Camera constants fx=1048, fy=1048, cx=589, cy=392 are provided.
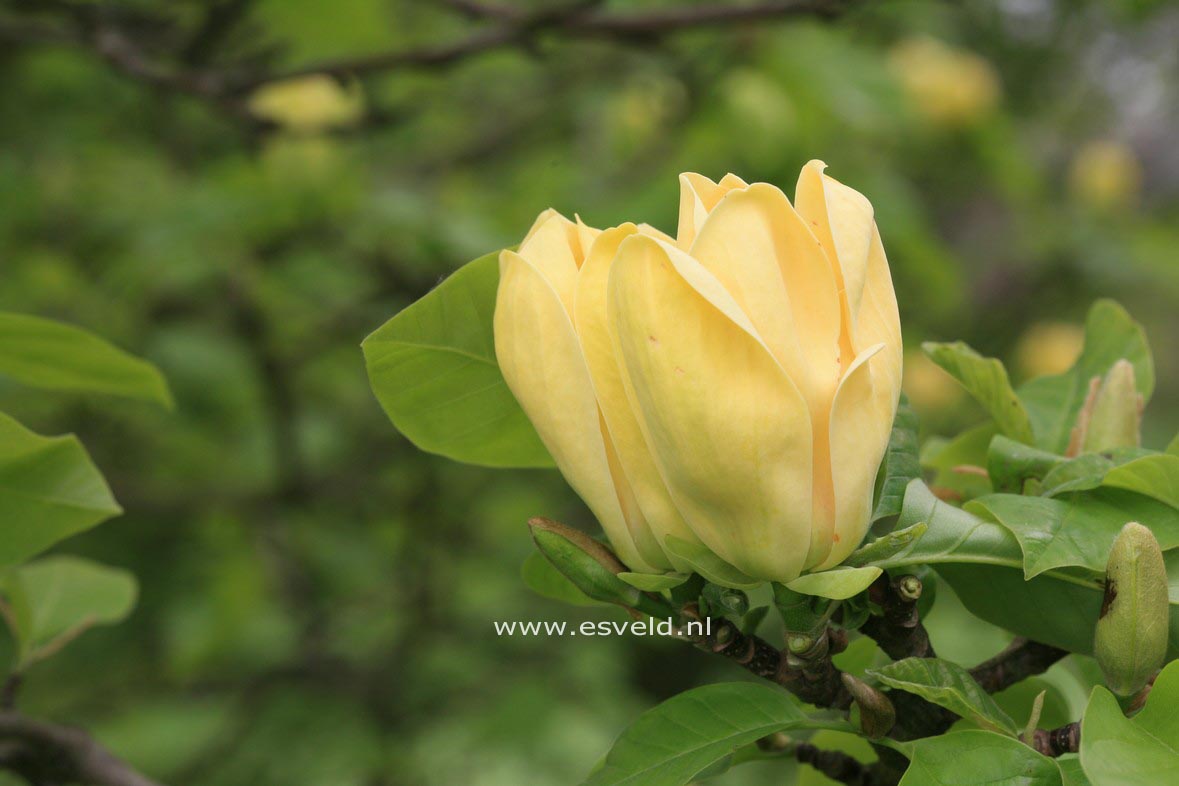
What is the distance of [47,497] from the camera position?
1.94 ft

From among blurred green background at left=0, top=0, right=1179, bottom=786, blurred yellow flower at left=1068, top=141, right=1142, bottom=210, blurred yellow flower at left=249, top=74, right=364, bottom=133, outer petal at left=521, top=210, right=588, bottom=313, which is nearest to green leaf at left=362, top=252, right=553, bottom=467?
outer petal at left=521, top=210, right=588, bottom=313

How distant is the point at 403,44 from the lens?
2236 mm

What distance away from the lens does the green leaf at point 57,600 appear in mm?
744

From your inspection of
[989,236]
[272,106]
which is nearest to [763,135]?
[272,106]

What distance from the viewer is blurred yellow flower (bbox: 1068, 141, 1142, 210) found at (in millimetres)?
2953

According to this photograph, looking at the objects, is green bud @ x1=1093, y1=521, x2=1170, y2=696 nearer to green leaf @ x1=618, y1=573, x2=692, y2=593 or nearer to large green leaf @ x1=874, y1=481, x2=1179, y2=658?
large green leaf @ x1=874, y1=481, x2=1179, y2=658

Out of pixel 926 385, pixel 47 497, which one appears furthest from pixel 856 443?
pixel 926 385

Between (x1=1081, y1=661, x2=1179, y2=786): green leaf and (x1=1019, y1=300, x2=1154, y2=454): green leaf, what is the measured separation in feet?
0.74

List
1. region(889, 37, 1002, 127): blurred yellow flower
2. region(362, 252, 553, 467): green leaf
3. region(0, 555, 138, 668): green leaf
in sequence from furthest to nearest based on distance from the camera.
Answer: region(889, 37, 1002, 127): blurred yellow flower → region(0, 555, 138, 668): green leaf → region(362, 252, 553, 467): green leaf

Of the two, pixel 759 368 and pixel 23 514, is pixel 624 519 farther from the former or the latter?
pixel 23 514

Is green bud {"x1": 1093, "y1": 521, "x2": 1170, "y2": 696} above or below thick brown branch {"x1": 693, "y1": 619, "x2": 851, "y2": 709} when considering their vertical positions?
above

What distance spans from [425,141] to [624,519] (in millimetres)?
2202

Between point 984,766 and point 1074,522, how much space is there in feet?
0.41

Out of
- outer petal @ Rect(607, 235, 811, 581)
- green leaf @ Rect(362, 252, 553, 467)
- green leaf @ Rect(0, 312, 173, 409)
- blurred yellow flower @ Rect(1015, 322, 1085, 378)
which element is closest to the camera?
outer petal @ Rect(607, 235, 811, 581)
